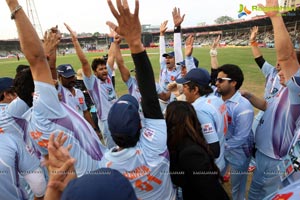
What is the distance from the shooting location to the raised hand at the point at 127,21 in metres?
1.70

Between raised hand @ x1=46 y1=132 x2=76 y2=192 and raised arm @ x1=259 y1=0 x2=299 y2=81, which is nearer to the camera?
raised hand @ x1=46 y1=132 x2=76 y2=192

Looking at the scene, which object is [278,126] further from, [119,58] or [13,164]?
[13,164]

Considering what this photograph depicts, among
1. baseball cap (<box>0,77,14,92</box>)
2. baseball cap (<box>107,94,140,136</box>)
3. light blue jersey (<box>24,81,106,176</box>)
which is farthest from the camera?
baseball cap (<box>0,77,14,92</box>)

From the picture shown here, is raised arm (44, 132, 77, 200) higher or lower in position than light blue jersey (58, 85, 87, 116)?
higher

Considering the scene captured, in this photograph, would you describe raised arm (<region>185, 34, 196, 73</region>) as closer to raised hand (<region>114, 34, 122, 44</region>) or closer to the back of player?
raised hand (<region>114, 34, 122, 44</region>)

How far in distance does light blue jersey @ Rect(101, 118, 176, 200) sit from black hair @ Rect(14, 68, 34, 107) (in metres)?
1.16

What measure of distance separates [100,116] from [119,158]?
3388mm

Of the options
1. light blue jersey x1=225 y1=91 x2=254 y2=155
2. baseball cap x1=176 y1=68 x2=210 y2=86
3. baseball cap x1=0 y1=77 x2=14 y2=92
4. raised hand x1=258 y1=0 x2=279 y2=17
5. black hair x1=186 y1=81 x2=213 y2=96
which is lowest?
light blue jersey x1=225 y1=91 x2=254 y2=155

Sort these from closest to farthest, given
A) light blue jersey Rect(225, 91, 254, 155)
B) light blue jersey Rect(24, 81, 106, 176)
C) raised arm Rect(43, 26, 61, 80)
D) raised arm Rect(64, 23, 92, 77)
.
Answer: light blue jersey Rect(24, 81, 106, 176) < raised arm Rect(43, 26, 61, 80) < light blue jersey Rect(225, 91, 254, 155) < raised arm Rect(64, 23, 92, 77)

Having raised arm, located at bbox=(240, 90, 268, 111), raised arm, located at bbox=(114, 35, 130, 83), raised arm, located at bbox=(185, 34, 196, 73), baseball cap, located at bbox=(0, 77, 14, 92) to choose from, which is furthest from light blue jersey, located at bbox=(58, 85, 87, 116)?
raised arm, located at bbox=(240, 90, 268, 111)

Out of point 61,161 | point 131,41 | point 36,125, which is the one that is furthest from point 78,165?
point 131,41

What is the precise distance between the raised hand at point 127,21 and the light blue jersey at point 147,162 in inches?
27.1

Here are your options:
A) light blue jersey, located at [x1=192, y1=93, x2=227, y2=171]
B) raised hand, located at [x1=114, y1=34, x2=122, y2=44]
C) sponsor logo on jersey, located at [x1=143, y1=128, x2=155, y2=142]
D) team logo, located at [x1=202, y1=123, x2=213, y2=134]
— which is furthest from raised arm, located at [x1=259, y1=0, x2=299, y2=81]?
raised hand, located at [x1=114, y1=34, x2=122, y2=44]

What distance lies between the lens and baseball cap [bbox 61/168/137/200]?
98 centimetres
